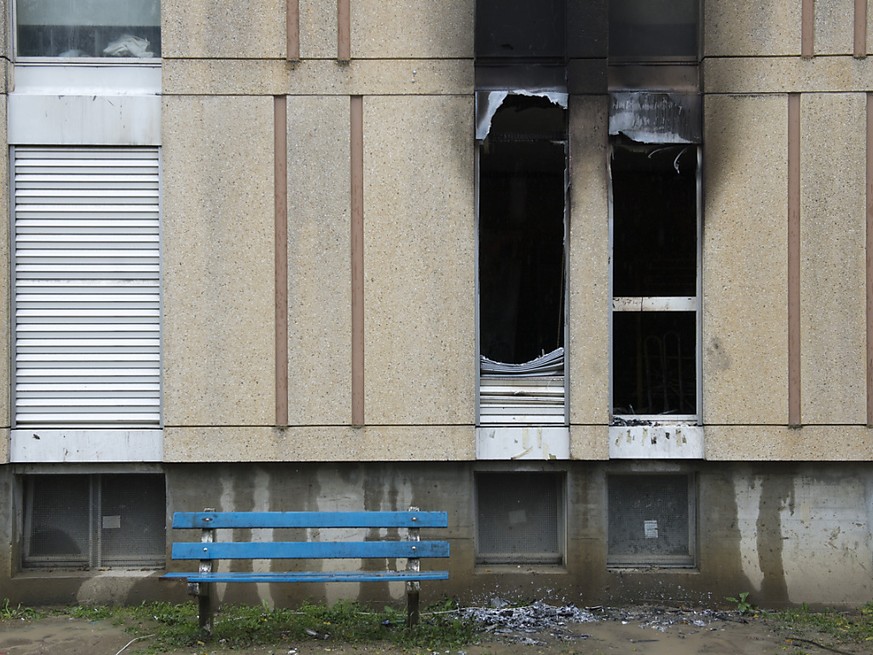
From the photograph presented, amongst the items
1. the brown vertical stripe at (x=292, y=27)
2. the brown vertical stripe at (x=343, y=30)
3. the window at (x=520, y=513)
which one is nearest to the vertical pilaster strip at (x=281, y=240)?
the brown vertical stripe at (x=292, y=27)

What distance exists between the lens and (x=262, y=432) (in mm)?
6738

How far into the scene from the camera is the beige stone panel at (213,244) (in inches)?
265

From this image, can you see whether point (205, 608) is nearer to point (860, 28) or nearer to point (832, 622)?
point (832, 622)

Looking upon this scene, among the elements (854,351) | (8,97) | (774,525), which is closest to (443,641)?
(774,525)

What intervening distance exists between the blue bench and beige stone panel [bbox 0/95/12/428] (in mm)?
1755

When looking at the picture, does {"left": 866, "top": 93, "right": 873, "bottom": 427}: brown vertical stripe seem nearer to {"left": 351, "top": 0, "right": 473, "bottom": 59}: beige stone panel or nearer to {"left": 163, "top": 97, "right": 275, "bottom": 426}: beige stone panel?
{"left": 351, "top": 0, "right": 473, "bottom": 59}: beige stone panel

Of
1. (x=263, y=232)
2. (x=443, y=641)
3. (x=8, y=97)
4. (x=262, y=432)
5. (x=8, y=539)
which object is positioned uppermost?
(x=8, y=97)

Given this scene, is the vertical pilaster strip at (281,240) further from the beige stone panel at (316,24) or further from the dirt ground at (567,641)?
the dirt ground at (567,641)

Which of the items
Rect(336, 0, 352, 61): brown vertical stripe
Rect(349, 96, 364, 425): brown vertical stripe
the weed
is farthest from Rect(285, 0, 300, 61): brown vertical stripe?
the weed

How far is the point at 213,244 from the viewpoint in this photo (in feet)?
22.1

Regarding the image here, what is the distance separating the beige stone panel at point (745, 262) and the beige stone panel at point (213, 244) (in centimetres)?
335

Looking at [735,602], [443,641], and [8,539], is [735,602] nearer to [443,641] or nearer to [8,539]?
[443,641]

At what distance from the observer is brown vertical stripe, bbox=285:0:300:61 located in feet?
22.0

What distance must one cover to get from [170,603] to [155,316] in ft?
7.15
